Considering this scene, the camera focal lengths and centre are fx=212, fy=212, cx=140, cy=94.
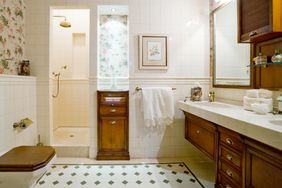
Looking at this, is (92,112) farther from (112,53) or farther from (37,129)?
(112,53)

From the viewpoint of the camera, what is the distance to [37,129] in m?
3.07

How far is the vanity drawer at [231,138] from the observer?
1617mm

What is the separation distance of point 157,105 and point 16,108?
1774mm

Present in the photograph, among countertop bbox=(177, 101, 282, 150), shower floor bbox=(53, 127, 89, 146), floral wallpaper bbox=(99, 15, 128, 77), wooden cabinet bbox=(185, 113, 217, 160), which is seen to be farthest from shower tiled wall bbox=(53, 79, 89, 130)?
countertop bbox=(177, 101, 282, 150)

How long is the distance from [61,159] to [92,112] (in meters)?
0.79

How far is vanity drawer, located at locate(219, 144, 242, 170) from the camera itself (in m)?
1.65

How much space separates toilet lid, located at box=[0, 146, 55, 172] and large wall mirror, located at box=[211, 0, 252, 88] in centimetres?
211

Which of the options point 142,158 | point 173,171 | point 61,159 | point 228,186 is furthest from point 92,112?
point 228,186

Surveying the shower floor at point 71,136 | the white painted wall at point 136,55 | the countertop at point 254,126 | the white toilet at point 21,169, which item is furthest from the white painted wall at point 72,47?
the countertop at point 254,126

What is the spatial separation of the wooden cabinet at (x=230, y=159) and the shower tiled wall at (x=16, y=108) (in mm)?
2199

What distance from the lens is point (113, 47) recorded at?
355 cm

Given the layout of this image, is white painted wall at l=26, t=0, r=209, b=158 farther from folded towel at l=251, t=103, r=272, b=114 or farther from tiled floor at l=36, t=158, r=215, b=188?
folded towel at l=251, t=103, r=272, b=114

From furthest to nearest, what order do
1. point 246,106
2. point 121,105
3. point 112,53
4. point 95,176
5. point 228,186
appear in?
point 112,53 → point 121,105 → point 95,176 → point 246,106 → point 228,186

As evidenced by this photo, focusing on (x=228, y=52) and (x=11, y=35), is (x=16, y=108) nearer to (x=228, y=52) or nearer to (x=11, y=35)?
(x=11, y=35)
